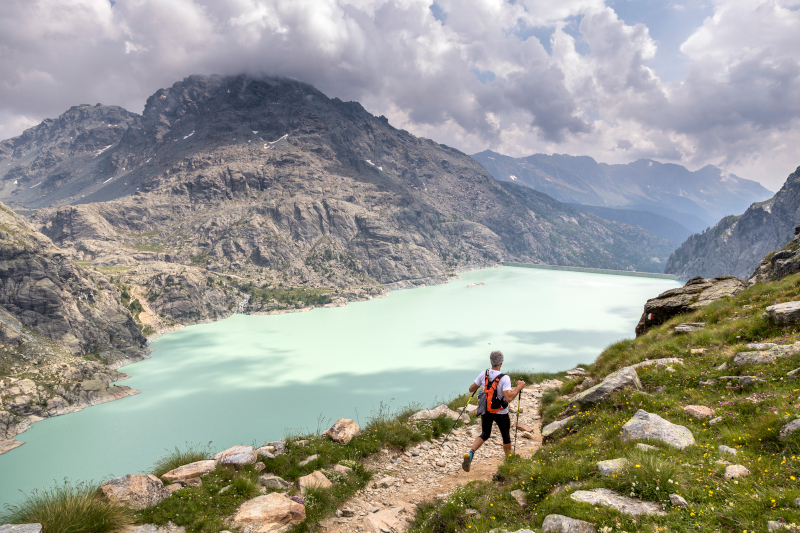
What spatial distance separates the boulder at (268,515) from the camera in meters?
7.96

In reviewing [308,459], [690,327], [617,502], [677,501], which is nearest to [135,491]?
[308,459]

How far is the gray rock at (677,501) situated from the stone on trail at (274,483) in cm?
890

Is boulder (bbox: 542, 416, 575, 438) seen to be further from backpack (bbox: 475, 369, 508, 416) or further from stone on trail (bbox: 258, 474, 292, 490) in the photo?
stone on trail (bbox: 258, 474, 292, 490)

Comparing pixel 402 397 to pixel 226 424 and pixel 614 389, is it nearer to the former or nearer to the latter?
pixel 226 424

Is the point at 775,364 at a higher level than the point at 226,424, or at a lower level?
higher

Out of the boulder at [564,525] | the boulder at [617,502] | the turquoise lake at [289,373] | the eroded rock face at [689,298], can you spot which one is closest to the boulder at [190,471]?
the boulder at [564,525]

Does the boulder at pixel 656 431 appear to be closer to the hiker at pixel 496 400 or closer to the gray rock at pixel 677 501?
the gray rock at pixel 677 501

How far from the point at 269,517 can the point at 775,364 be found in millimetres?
12950

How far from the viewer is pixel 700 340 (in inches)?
483

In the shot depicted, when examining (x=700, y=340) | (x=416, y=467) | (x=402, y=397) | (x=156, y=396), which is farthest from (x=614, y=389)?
(x=156, y=396)

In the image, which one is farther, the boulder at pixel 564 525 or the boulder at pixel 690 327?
the boulder at pixel 690 327

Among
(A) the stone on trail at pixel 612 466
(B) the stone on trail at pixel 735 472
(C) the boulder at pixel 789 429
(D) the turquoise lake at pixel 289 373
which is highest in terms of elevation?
(C) the boulder at pixel 789 429

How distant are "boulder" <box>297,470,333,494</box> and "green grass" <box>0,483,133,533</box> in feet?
12.3

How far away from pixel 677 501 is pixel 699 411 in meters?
4.31
